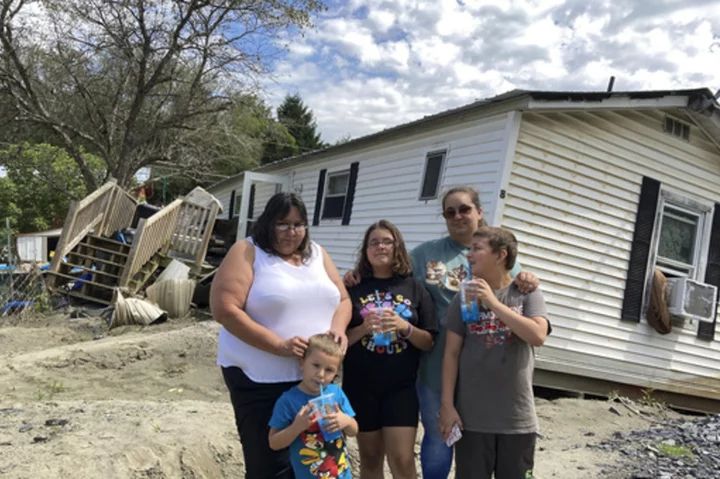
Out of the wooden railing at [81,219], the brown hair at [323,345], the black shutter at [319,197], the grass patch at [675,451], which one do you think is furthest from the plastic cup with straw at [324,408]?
the black shutter at [319,197]

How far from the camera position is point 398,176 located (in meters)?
8.44

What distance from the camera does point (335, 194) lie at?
35.1 ft

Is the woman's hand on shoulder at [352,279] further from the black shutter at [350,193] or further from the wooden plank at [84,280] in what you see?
the wooden plank at [84,280]

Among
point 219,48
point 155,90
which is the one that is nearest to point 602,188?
point 219,48

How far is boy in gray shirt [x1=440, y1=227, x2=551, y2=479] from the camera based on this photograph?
2264mm

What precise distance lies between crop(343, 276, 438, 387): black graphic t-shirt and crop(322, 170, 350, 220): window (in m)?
7.60

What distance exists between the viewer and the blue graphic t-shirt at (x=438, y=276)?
2590 mm

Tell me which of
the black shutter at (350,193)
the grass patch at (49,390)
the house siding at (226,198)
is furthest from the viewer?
the house siding at (226,198)

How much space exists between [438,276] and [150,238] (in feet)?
26.8

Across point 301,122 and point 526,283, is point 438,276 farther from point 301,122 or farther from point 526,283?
point 301,122

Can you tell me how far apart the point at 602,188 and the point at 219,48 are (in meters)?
11.3

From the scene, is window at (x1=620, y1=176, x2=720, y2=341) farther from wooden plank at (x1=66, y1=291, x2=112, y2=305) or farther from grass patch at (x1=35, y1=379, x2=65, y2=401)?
wooden plank at (x1=66, y1=291, x2=112, y2=305)

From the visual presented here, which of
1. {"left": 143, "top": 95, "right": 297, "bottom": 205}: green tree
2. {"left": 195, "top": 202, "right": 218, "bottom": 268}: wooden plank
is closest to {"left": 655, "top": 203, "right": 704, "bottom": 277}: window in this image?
{"left": 195, "top": 202, "right": 218, "bottom": 268}: wooden plank

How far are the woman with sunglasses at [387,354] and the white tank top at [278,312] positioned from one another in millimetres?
293
